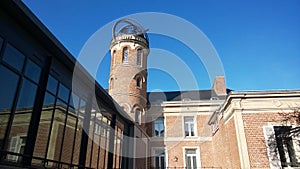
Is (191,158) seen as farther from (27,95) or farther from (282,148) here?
(27,95)

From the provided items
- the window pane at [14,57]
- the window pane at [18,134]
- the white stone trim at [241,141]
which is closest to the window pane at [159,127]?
the white stone trim at [241,141]

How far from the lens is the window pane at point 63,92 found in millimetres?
5879

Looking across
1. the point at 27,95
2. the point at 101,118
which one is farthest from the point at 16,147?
the point at 101,118

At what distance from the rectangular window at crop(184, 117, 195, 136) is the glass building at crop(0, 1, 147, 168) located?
12.4 meters

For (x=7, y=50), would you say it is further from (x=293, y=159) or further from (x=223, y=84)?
(x=223, y=84)

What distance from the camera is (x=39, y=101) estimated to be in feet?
16.3

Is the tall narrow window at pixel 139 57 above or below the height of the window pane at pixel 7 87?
above

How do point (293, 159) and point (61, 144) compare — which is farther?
point (293, 159)

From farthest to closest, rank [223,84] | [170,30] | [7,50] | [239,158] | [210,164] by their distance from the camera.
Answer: [223,84], [210,164], [170,30], [239,158], [7,50]

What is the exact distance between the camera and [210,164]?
17250 millimetres

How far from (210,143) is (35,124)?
15.7 metres

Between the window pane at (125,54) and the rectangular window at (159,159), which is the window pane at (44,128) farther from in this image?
the rectangular window at (159,159)

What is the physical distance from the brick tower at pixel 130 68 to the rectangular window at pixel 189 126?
410 cm

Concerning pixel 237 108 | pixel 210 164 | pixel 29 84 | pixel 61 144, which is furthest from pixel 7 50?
pixel 210 164
